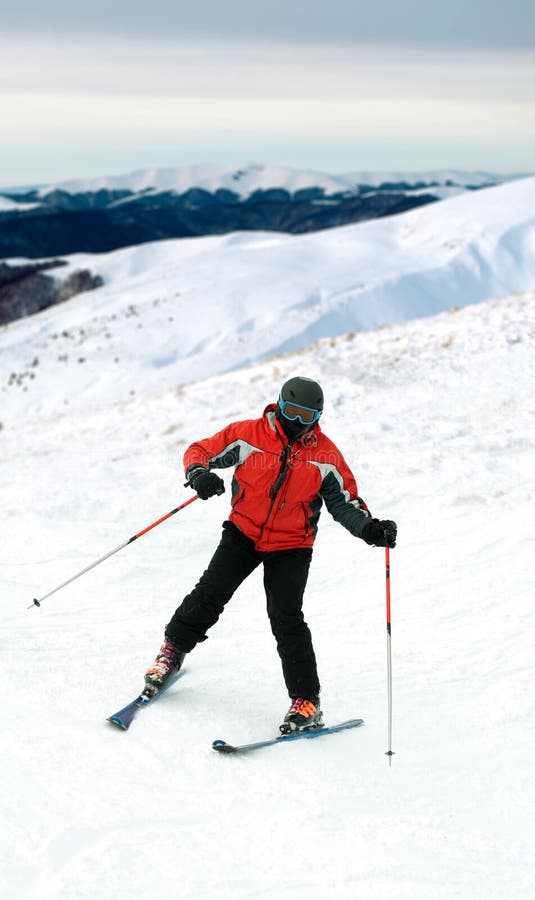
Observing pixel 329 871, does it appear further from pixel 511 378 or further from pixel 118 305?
pixel 118 305

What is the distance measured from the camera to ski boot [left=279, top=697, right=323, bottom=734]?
4.25 metres

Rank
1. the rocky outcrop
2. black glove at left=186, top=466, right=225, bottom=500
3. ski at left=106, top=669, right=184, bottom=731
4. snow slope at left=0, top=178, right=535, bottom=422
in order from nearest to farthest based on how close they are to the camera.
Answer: ski at left=106, top=669, right=184, bottom=731, black glove at left=186, top=466, right=225, bottom=500, snow slope at left=0, top=178, right=535, bottom=422, the rocky outcrop

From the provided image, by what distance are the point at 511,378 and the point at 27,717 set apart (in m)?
9.46

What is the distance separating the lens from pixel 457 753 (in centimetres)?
421

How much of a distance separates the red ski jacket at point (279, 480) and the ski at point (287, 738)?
3.28 feet

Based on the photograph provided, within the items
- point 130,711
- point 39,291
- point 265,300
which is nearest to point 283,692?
point 130,711

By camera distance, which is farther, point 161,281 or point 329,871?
point 161,281

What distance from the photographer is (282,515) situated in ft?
14.4

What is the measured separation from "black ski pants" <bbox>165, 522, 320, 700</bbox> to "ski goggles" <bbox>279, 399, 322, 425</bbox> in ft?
2.41

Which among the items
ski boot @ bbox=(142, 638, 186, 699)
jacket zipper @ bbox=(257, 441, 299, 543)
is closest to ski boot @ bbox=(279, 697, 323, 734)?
ski boot @ bbox=(142, 638, 186, 699)

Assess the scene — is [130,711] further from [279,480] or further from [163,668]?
[279,480]

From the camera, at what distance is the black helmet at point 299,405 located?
4.24 metres

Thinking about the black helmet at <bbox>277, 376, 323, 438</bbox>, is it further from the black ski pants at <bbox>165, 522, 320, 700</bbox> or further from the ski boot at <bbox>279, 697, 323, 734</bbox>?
the ski boot at <bbox>279, 697, 323, 734</bbox>

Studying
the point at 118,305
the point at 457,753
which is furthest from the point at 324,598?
the point at 118,305
